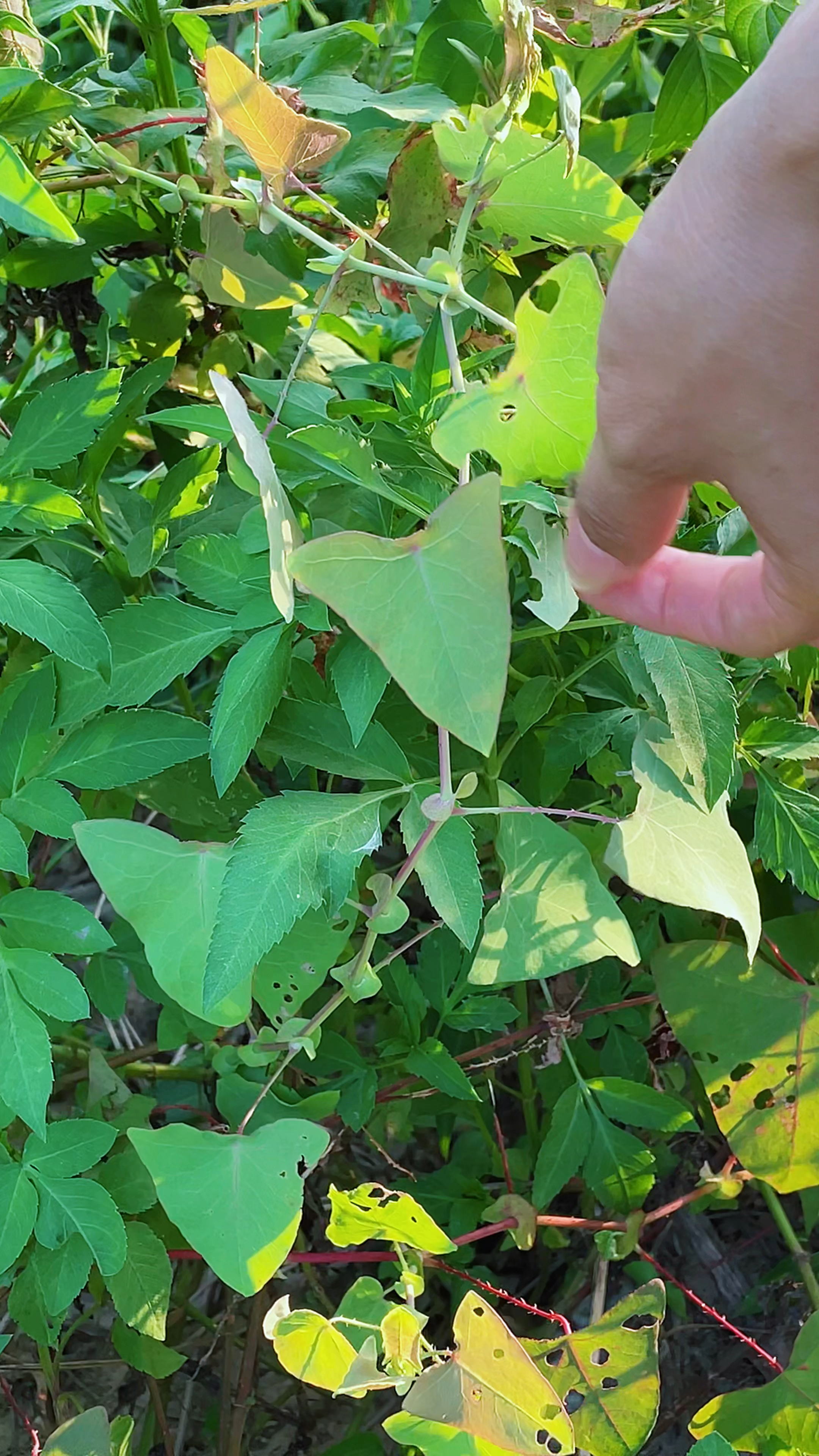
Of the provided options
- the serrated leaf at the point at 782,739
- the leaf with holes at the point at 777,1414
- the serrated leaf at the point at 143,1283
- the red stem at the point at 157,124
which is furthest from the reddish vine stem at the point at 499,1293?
the red stem at the point at 157,124

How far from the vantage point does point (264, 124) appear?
0.63 metres

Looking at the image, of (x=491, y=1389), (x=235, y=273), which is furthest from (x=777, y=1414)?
(x=235, y=273)

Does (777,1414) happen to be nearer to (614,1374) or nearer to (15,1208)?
(614,1374)

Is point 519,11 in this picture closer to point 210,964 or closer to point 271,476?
point 271,476

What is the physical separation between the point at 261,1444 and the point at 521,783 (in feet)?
2.55

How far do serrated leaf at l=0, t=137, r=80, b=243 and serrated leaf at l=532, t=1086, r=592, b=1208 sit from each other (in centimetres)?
75

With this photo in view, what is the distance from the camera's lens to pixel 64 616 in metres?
0.67

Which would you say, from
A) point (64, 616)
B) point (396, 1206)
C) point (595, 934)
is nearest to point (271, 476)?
point (64, 616)

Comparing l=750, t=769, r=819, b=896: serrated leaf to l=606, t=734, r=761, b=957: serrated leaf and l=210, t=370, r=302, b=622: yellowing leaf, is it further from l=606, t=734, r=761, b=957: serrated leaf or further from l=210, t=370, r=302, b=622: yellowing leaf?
l=210, t=370, r=302, b=622: yellowing leaf

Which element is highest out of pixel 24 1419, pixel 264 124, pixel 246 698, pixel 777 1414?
pixel 264 124

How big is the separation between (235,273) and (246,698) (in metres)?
0.32

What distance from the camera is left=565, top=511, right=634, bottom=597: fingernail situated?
0.59 metres

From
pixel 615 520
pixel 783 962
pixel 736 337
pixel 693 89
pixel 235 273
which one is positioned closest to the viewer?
pixel 736 337

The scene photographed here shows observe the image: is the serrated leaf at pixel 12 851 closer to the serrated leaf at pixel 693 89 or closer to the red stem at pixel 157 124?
the red stem at pixel 157 124
